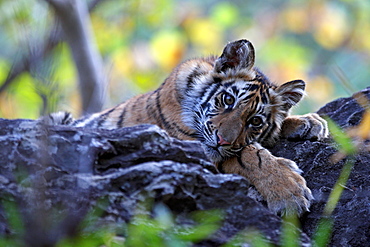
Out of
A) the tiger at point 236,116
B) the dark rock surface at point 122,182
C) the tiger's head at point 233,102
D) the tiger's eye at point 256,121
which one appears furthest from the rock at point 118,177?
the tiger's eye at point 256,121

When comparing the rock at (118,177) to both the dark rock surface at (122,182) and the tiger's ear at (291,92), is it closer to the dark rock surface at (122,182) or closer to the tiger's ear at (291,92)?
the dark rock surface at (122,182)

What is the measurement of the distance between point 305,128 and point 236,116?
1.76ft

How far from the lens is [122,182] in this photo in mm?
2320

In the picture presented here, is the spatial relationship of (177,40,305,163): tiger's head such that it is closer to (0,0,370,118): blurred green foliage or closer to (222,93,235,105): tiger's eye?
(222,93,235,105): tiger's eye

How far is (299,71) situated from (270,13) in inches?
92.8

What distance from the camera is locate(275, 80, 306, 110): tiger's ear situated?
3.79m

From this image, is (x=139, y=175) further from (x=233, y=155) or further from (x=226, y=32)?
(x=226, y=32)

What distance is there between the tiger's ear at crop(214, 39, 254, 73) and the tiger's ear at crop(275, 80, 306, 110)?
29 cm

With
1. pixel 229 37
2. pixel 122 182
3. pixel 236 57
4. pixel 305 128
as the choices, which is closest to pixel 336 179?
pixel 305 128

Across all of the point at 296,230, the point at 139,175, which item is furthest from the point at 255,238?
the point at 139,175

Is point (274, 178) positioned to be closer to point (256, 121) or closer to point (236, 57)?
point (256, 121)

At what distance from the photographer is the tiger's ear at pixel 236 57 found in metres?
3.79

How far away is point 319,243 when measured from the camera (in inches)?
95.5

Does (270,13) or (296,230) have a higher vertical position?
(270,13)
